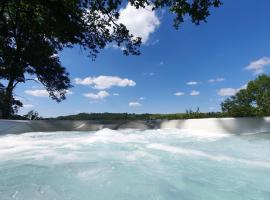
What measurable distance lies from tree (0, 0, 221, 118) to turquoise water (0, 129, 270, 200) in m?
3.96

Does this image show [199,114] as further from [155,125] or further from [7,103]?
[7,103]

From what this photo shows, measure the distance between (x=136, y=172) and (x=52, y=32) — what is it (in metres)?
8.02

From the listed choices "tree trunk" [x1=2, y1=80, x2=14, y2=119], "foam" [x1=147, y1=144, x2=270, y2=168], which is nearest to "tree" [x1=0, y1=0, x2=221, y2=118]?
"tree trunk" [x1=2, y1=80, x2=14, y2=119]

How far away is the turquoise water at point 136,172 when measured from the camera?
97.2 inches

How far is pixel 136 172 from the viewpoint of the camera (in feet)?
10.7

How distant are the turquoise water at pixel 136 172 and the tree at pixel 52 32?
3962mm

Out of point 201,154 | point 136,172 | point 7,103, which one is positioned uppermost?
point 7,103

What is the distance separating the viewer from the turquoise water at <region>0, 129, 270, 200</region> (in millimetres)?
2469

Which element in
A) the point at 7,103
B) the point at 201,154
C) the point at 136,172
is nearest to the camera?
the point at 136,172

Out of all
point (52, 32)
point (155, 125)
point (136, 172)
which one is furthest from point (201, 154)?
point (52, 32)

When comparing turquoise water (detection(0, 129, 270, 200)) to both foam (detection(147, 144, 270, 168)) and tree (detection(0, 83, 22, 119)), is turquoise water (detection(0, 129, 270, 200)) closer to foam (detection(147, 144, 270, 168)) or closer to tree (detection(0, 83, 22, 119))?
foam (detection(147, 144, 270, 168))

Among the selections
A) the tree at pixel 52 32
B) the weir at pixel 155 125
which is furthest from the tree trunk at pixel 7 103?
the weir at pixel 155 125

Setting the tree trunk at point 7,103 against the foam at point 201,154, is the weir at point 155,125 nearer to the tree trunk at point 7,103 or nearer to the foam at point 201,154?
the foam at point 201,154

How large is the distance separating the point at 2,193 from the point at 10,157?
2044 mm
